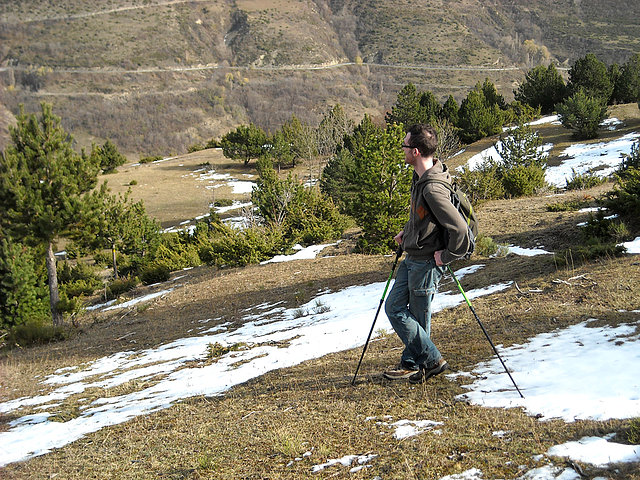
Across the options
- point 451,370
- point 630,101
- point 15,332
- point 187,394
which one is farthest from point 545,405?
point 630,101

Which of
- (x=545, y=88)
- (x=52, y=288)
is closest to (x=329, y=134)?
(x=545, y=88)

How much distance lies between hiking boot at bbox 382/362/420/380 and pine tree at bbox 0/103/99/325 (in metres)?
13.2

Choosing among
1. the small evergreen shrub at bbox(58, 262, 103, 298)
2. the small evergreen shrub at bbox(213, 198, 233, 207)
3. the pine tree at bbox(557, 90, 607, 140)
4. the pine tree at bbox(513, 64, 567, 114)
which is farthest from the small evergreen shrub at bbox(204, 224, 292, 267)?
the pine tree at bbox(513, 64, 567, 114)

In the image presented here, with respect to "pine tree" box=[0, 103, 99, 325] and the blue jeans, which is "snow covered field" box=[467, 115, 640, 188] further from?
the blue jeans

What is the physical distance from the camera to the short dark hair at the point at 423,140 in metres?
4.08

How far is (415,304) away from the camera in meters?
4.30

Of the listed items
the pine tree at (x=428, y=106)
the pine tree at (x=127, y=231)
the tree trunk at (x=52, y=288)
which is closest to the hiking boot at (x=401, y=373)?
the tree trunk at (x=52, y=288)

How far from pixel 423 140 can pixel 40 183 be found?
46.3 feet

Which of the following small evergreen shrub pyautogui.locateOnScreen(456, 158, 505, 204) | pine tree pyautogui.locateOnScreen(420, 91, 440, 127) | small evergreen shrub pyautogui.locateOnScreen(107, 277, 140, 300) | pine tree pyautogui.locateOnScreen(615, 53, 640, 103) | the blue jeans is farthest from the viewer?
pine tree pyautogui.locateOnScreen(420, 91, 440, 127)

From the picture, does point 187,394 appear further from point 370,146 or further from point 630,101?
point 630,101

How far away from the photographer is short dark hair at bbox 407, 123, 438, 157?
408 cm

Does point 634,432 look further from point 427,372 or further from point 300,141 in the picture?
point 300,141

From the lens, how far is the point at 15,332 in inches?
516

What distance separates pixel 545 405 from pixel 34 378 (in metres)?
8.10
